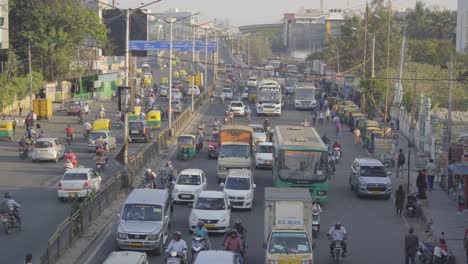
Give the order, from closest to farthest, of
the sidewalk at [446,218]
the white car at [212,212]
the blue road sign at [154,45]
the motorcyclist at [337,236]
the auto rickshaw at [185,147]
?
the motorcyclist at [337,236], the sidewalk at [446,218], the white car at [212,212], the auto rickshaw at [185,147], the blue road sign at [154,45]

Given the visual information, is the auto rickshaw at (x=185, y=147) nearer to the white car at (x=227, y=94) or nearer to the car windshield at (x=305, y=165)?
the car windshield at (x=305, y=165)

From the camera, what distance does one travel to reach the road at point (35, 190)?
24.2m

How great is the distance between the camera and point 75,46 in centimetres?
8625

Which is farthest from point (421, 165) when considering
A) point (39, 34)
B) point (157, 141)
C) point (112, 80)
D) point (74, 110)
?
point (112, 80)

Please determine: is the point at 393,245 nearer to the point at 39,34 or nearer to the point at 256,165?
the point at 256,165

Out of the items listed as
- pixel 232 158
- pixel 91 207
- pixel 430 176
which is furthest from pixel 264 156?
pixel 91 207

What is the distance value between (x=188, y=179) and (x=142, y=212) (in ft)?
28.7

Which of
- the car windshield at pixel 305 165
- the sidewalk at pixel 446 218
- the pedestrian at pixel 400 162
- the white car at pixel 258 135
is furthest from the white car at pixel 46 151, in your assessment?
the sidewalk at pixel 446 218

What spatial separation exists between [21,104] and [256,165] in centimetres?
3614

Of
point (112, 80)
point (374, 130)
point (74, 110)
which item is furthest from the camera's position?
point (112, 80)

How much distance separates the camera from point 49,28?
81000 mm

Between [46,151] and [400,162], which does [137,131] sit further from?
[400,162]

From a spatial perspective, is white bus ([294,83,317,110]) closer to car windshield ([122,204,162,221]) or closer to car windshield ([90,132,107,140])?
car windshield ([90,132,107,140])

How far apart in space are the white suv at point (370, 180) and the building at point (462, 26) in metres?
22.3
